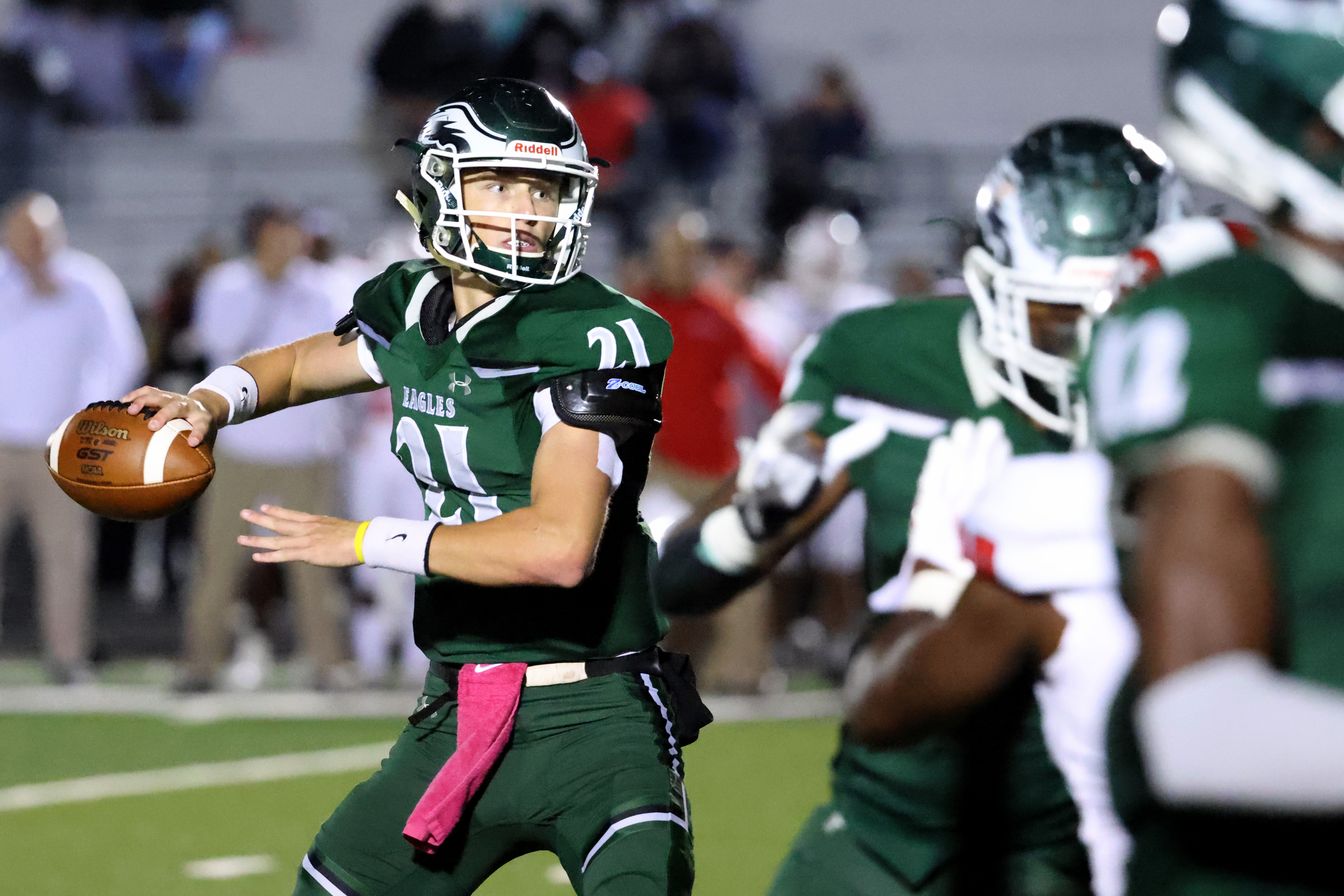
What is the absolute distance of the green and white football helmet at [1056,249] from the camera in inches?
110

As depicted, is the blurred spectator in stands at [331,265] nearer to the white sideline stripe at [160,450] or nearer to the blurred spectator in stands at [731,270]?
the blurred spectator in stands at [731,270]

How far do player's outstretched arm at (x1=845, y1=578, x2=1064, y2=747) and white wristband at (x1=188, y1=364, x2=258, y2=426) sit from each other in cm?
122

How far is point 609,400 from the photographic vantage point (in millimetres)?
2816

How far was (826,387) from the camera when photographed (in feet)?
10.1

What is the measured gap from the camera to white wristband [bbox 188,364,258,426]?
10.4 feet

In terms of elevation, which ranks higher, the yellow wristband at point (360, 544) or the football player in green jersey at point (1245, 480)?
the football player in green jersey at point (1245, 480)

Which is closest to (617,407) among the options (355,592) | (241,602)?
(355,592)

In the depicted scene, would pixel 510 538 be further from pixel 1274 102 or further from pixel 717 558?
pixel 1274 102

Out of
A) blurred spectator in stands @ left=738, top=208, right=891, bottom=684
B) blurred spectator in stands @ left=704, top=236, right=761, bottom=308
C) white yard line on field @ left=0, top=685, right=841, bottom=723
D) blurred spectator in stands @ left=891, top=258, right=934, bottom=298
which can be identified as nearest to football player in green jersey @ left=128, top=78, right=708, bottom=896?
white yard line on field @ left=0, top=685, right=841, bottom=723

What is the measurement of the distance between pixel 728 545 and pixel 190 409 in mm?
927

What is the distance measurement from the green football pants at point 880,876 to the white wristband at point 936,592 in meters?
0.42

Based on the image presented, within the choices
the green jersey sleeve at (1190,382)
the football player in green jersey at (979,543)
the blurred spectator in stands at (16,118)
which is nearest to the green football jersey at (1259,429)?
the green jersey sleeve at (1190,382)

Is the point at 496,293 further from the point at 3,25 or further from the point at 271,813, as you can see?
the point at 3,25

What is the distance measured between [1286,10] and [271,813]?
4940 millimetres
